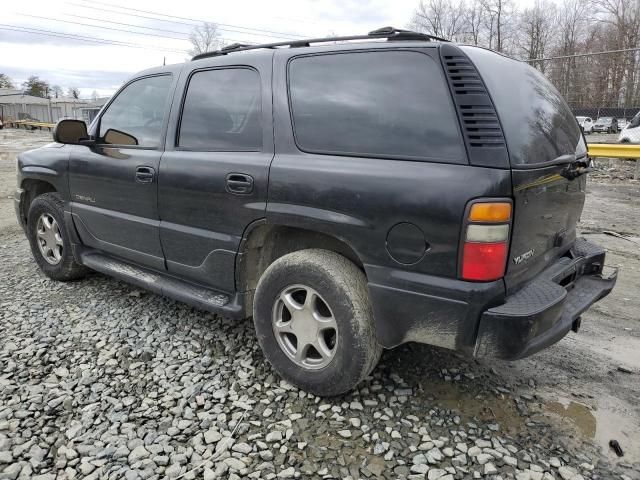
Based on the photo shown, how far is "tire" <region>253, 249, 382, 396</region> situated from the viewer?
99.4 inches

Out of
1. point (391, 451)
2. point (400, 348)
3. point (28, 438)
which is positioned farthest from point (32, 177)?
point (391, 451)

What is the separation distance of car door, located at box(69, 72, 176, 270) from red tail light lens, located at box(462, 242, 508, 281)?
7.13 ft

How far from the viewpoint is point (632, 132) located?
13500mm

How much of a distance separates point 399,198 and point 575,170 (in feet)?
3.78

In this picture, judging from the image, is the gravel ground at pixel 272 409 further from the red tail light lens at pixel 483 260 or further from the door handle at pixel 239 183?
the door handle at pixel 239 183

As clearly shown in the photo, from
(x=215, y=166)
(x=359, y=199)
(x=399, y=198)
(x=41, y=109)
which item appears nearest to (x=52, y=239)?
(x=215, y=166)

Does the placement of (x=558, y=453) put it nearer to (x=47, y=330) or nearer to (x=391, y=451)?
(x=391, y=451)

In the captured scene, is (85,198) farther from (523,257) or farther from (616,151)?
(616,151)

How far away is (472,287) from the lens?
2.19 meters

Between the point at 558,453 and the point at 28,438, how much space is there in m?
2.59

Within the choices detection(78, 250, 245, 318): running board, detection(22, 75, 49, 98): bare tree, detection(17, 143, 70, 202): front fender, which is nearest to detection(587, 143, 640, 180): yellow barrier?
detection(78, 250, 245, 318): running board

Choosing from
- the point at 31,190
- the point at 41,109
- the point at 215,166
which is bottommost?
the point at 31,190

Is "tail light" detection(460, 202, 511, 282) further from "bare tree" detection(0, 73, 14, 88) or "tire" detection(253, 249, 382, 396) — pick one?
"bare tree" detection(0, 73, 14, 88)

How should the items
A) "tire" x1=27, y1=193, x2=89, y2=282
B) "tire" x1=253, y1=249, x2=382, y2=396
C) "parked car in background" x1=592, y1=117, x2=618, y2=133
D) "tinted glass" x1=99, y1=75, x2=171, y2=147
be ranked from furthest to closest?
1. "parked car in background" x1=592, y1=117, x2=618, y2=133
2. "tire" x1=27, y1=193, x2=89, y2=282
3. "tinted glass" x1=99, y1=75, x2=171, y2=147
4. "tire" x1=253, y1=249, x2=382, y2=396
